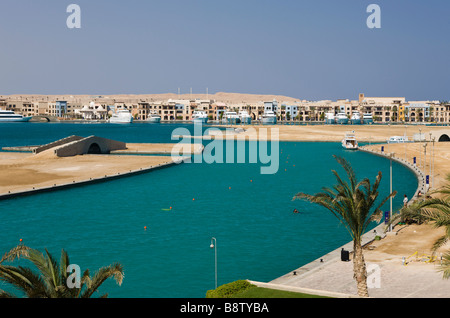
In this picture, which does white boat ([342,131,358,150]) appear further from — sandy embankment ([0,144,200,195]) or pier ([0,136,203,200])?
sandy embankment ([0,144,200,195])

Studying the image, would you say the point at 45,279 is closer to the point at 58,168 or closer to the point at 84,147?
the point at 58,168

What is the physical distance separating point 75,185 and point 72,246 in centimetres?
2585

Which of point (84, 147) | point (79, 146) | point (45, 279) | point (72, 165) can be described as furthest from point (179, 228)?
point (84, 147)

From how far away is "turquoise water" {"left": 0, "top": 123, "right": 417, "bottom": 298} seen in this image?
96.1ft

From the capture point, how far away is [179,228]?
39.2 metres

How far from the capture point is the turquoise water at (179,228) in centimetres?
2930

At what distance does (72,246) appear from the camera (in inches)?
1334

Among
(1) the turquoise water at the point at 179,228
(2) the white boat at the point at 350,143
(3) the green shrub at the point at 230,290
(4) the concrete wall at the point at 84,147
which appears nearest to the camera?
(3) the green shrub at the point at 230,290

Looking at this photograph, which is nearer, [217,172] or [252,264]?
[252,264]

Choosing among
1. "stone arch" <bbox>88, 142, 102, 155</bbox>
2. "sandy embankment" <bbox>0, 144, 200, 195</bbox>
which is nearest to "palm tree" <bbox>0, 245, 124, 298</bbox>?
"sandy embankment" <bbox>0, 144, 200, 195</bbox>

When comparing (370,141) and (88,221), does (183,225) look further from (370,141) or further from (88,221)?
(370,141)

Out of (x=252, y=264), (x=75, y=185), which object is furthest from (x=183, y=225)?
(x=75, y=185)

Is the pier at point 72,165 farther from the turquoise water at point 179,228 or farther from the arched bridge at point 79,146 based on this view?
the turquoise water at point 179,228

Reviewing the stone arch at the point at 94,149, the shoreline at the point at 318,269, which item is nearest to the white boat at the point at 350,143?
the stone arch at the point at 94,149
